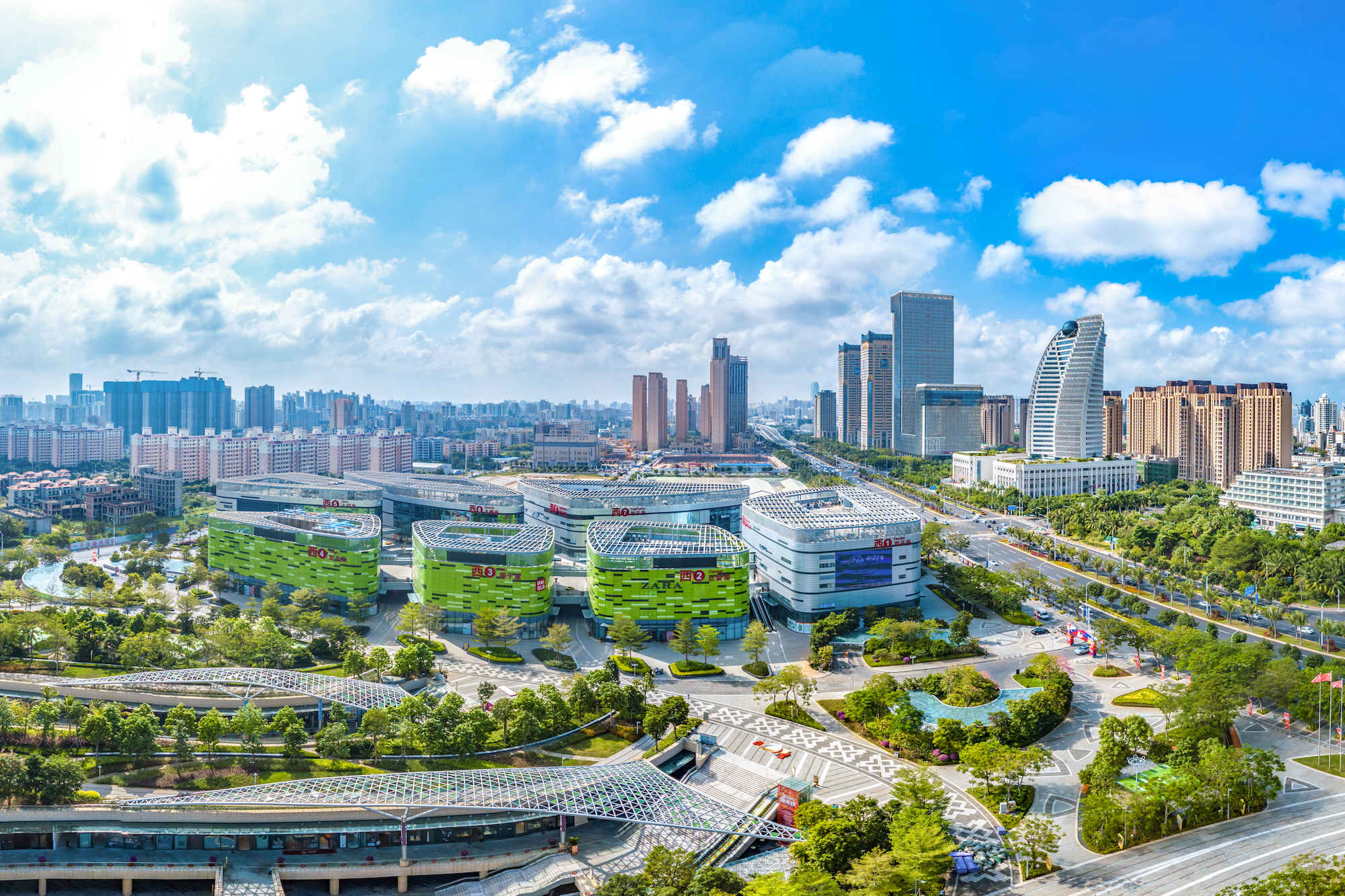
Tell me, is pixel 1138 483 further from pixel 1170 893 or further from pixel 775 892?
pixel 775 892

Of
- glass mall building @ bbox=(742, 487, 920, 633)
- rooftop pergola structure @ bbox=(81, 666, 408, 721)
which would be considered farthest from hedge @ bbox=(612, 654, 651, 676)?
glass mall building @ bbox=(742, 487, 920, 633)

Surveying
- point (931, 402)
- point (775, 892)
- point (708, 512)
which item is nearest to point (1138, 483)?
point (931, 402)

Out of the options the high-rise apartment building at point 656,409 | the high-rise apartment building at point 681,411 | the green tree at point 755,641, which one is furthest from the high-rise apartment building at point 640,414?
the green tree at point 755,641

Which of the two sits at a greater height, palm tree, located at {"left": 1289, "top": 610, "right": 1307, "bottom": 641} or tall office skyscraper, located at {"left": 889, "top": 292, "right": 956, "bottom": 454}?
tall office skyscraper, located at {"left": 889, "top": 292, "right": 956, "bottom": 454}

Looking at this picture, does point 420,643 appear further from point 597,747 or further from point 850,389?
point 850,389

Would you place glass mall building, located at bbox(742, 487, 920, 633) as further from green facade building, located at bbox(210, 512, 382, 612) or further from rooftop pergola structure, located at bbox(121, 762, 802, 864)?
green facade building, located at bbox(210, 512, 382, 612)

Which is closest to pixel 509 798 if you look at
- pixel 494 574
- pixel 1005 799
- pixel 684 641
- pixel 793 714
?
pixel 793 714

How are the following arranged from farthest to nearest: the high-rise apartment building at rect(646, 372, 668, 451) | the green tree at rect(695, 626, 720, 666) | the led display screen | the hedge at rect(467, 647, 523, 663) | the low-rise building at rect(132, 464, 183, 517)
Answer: the high-rise apartment building at rect(646, 372, 668, 451), the low-rise building at rect(132, 464, 183, 517), the led display screen, the hedge at rect(467, 647, 523, 663), the green tree at rect(695, 626, 720, 666)

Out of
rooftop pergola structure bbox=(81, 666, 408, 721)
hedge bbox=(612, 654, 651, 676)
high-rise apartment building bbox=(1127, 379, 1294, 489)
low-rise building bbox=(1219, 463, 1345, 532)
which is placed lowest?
hedge bbox=(612, 654, 651, 676)
